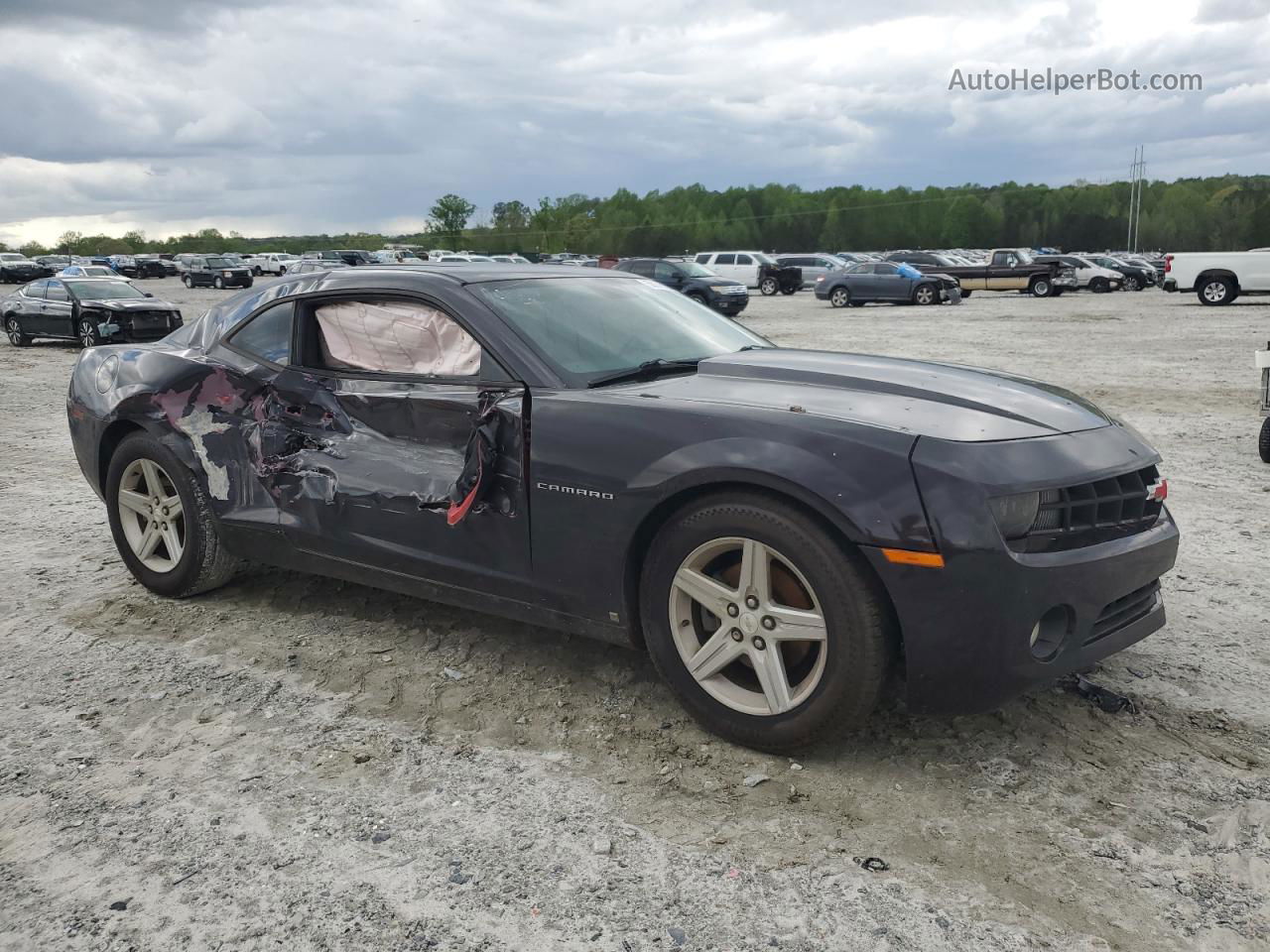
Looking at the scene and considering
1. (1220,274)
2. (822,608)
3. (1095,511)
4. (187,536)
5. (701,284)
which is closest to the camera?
(822,608)

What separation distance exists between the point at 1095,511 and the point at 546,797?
1870 mm

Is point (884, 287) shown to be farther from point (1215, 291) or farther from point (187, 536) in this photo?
point (187, 536)

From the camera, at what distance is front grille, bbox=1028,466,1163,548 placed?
308 centimetres

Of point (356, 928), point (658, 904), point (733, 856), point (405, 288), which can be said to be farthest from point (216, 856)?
point (405, 288)

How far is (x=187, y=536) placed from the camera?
4793 mm

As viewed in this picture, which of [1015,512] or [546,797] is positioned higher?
[1015,512]

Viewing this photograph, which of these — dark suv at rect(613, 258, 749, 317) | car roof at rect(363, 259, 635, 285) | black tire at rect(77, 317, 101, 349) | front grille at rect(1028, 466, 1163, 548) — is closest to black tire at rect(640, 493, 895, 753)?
front grille at rect(1028, 466, 1163, 548)

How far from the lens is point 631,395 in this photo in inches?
141

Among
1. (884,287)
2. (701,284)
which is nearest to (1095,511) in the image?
(701,284)

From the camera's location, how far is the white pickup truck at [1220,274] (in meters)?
26.6

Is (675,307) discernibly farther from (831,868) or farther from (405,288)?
(831,868)

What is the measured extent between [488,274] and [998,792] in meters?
2.67

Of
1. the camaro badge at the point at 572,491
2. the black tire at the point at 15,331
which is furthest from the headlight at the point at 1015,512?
the black tire at the point at 15,331

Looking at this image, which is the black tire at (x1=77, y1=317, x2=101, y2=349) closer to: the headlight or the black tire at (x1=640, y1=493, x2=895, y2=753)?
the black tire at (x1=640, y1=493, x2=895, y2=753)
